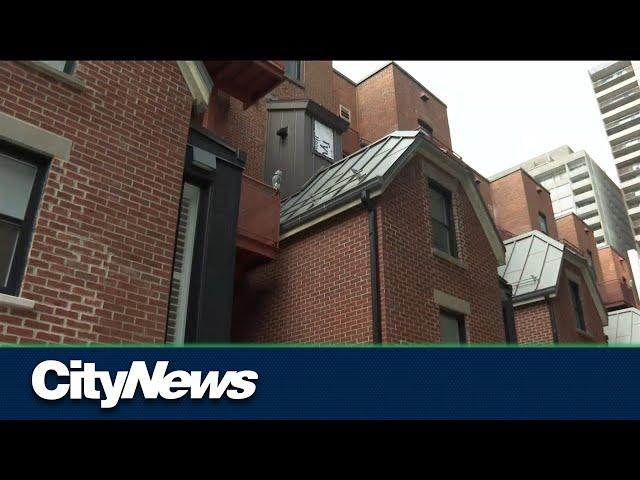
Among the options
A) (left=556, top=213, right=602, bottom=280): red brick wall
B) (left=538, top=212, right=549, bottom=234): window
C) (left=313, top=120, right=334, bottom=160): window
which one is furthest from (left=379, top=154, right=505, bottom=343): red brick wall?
(left=556, top=213, right=602, bottom=280): red brick wall

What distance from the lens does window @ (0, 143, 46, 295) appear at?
20.7 feet

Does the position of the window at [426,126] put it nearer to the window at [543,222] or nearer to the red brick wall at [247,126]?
the red brick wall at [247,126]

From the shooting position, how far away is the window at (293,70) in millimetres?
21578

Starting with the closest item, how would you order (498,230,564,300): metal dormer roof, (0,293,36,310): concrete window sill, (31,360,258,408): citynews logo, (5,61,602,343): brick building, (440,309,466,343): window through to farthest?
(31,360,258,408): citynews logo
(0,293,36,310): concrete window sill
(5,61,602,343): brick building
(440,309,466,343): window
(498,230,564,300): metal dormer roof

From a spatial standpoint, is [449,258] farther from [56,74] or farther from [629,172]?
[629,172]

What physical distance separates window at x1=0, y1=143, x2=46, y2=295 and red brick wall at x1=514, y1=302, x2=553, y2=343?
15.0 metres

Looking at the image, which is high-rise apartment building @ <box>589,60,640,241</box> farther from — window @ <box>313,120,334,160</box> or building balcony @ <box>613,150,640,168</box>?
window @ <box>313,120,334,160</box>

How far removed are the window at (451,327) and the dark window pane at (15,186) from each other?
8.34 meters
